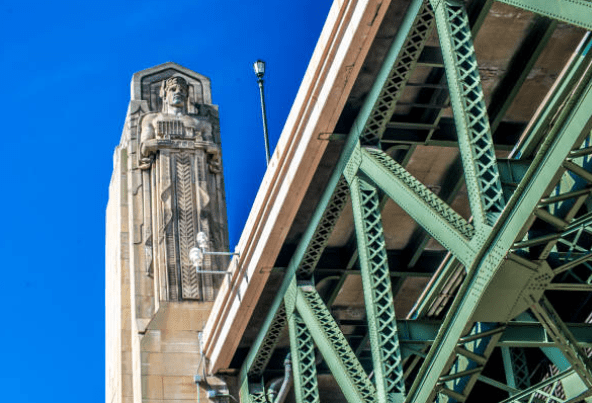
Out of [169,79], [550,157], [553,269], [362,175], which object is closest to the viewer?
[550,157]

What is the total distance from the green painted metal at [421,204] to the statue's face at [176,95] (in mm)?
11825

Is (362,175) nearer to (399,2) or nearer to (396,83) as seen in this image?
(396,83)

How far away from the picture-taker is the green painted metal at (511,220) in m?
13.0

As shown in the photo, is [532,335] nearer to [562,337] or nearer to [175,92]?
[562,337]

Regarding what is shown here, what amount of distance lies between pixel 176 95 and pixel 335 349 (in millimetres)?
11883

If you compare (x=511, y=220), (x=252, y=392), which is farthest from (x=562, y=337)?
(x=252, y=392)

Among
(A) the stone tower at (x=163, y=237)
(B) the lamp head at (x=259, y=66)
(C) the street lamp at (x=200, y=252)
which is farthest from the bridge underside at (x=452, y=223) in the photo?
(B) the lamp head at (x=259, y=66)

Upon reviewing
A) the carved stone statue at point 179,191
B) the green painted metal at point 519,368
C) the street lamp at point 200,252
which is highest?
the carved stone statue at point 179,191

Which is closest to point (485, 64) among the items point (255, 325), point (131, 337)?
point (255, 325)

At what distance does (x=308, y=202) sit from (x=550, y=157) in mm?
8052

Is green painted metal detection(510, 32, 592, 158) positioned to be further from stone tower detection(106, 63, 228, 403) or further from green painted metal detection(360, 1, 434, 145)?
stone tower detection(106, 63, 228, 403)

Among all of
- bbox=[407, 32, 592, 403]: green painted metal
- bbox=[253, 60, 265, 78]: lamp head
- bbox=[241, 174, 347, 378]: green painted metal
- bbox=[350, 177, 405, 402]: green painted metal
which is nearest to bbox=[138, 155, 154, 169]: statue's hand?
bbox=[253, 60, 265, 78]: lamp head

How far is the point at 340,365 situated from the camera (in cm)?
1933

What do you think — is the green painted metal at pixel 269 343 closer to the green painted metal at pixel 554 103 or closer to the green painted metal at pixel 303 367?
the green painted metal at pixel 303 367
